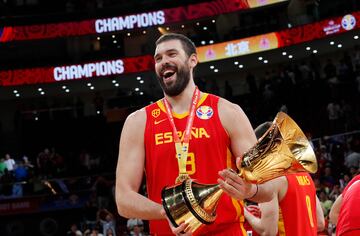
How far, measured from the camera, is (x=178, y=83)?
4.34 m

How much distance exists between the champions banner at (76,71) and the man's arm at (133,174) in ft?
86.9

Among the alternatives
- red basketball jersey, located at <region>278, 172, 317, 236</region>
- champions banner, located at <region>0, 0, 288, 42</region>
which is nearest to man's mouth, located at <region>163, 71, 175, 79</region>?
red basketball jersey, located at <region>278, 172, 317, 236</region>

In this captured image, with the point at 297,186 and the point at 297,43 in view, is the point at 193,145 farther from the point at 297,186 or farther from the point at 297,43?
the point at 297,43

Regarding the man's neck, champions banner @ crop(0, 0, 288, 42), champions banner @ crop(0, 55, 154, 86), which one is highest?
champions banner @ crop(0, 0, 288, 42)

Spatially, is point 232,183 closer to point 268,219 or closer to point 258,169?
point 258,169

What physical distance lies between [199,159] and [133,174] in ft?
1.40

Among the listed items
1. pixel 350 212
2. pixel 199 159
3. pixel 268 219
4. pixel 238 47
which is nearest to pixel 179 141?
pixel 199 159

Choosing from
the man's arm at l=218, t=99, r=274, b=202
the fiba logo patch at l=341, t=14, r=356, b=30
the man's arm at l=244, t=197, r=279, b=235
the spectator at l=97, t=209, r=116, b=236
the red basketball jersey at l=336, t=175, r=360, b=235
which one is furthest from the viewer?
the fiba logo patch at l=341, t=14, r=356, b=30

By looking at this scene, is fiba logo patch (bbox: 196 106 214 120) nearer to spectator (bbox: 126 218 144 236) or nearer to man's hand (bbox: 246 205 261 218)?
man's hand (bbox: 246 205 261 218)

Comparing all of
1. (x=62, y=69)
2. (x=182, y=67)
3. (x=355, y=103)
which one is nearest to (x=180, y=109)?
(x=182, y=67)

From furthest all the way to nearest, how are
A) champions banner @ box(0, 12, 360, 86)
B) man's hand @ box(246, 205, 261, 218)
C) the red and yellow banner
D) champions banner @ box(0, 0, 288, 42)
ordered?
1. champions banner @ box(0, 0, 288, 42)
2. the red and yellow banner
3. champions banner @ box(0, 12, 360, 86)
4. man's hand @ box(246, 205, 261, 218)

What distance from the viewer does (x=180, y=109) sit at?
4465 mm

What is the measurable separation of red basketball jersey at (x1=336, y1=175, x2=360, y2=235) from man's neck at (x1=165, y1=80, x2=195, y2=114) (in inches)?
50.2

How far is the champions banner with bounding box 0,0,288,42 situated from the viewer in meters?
30.5
